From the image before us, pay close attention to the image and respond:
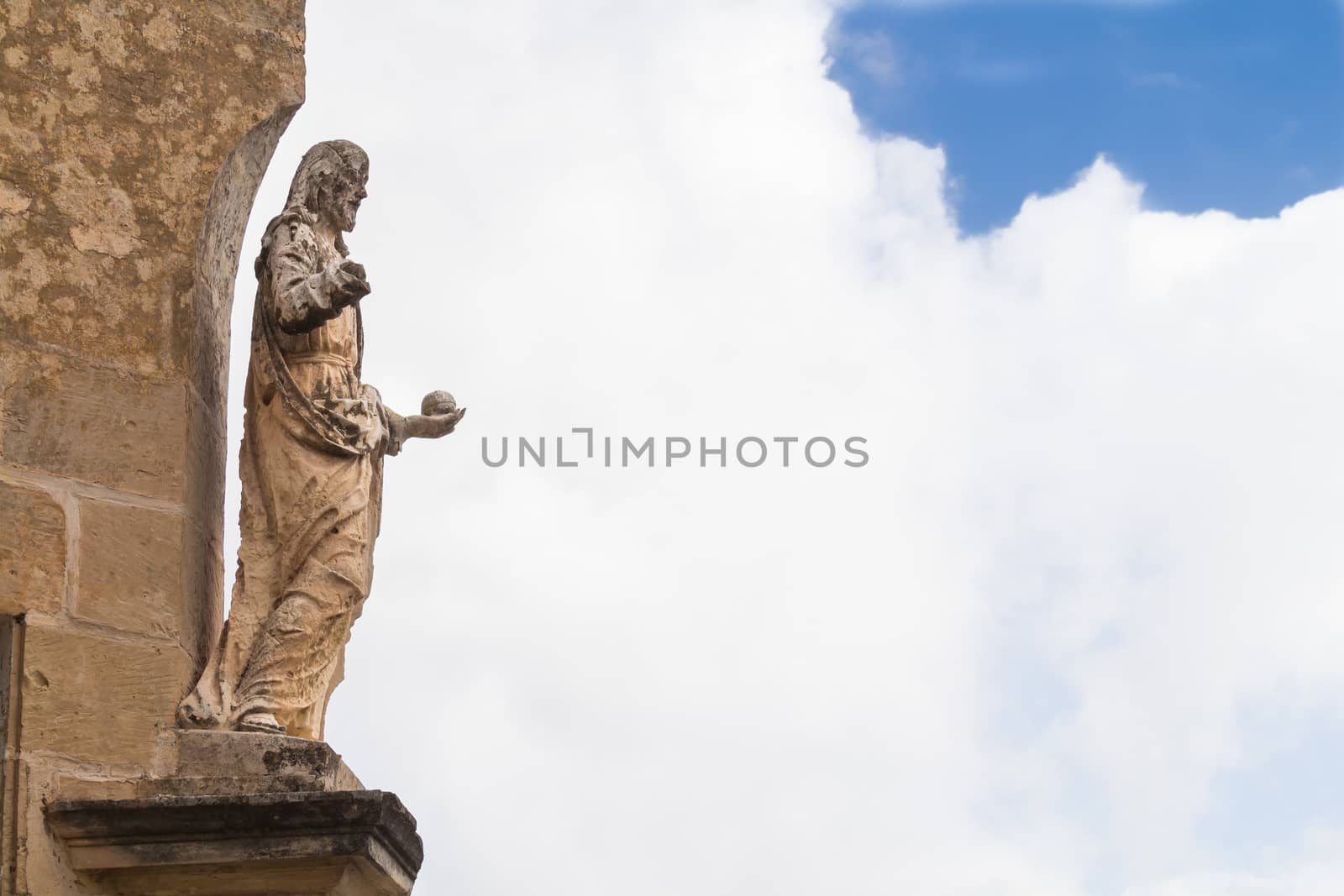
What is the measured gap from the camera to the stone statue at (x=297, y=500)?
780 cm

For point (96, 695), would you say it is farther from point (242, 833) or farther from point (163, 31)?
point (163, 31)

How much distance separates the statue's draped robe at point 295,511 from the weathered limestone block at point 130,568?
0.23 m

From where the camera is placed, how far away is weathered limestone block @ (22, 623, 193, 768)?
747 cm

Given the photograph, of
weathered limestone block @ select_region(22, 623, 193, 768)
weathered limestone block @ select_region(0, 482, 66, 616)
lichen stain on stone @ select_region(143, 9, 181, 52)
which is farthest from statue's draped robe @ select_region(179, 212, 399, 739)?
lichen stain on stone @ select_region(143, 9, 181, 52)

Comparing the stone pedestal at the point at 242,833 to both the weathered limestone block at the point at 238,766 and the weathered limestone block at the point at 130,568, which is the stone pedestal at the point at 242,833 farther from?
the weathered limestone block at the point at 130,568

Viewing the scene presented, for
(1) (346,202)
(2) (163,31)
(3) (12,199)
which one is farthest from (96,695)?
(2) (163,31)

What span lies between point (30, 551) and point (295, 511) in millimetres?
900

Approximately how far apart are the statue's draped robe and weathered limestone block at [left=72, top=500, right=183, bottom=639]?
23 cm

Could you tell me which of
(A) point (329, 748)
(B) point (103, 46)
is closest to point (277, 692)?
(A) point (329, 748)

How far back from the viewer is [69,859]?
7.38 meters

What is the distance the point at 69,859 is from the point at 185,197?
7.99 feet

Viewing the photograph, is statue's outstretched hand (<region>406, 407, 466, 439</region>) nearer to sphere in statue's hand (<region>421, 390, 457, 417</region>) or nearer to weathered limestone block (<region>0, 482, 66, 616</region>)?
sphere in statue's hand (<region>421, 390, 457, 417</region>)

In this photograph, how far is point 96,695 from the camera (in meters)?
7.59

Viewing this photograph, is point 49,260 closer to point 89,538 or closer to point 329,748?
point 89,538
